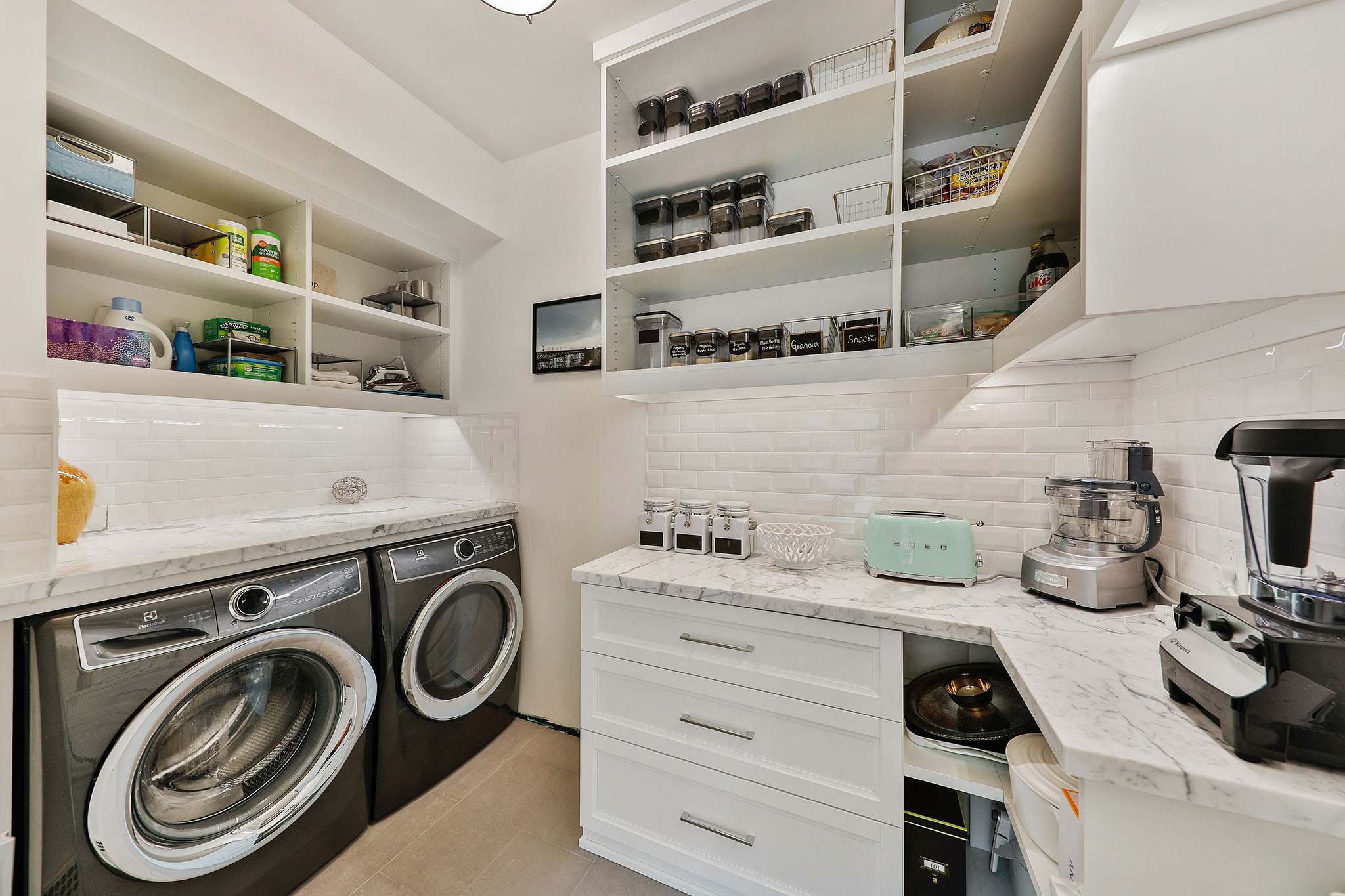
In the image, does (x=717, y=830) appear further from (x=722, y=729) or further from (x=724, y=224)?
(x=724, y=224)

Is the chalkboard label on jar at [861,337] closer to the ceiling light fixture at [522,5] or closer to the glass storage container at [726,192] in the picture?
the glass storage container at [726,192]

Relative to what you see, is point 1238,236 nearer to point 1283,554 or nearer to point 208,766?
point 1283,554

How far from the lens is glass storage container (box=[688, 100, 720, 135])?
67.0 inches

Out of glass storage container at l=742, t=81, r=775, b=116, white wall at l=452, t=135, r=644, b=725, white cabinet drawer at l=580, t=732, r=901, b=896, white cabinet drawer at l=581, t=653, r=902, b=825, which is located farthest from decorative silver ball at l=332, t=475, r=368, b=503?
glass storage container at l=742, t=81, r=775, b=116

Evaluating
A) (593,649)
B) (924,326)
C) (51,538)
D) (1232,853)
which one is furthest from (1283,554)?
(51,538)

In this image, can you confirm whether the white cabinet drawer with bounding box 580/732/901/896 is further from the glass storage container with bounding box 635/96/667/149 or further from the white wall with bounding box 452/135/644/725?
the glass storage container with bounding box 635/96/667/149

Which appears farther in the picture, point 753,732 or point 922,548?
point 922,548

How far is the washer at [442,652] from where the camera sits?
5.66 feet

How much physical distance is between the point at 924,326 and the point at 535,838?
2.13 m

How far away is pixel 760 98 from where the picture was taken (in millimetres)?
1614

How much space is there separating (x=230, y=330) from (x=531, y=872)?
2.16m

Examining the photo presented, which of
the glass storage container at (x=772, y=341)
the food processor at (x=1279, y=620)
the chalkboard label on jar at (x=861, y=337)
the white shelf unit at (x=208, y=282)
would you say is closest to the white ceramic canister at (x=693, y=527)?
the glass storage container at (x=772, y=341)

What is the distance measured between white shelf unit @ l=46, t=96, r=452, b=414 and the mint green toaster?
83.5 inches

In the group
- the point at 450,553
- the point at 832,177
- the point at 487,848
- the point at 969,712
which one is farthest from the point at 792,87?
the point at 487,848
